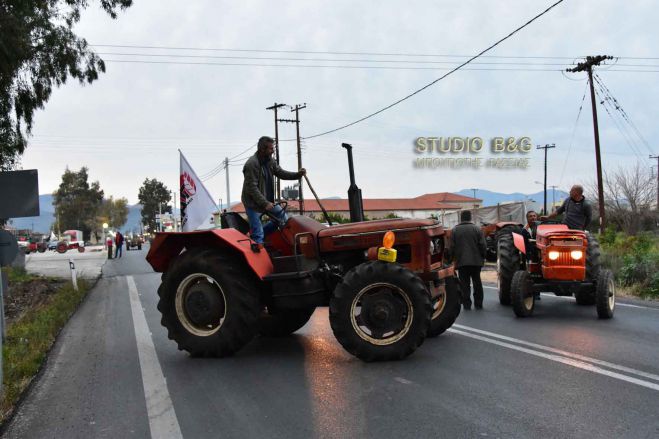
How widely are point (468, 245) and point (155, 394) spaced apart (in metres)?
6.61

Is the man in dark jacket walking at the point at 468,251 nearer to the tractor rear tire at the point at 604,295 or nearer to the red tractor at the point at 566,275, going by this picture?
the red tractor at the point at 566,275

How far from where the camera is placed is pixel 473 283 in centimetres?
995

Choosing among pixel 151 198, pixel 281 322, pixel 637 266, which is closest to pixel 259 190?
pixel 281 322

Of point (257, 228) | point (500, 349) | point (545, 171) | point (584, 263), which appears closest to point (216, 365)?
point (257, 228)

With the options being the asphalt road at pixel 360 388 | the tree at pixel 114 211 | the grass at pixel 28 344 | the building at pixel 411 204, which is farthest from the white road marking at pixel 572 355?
the tree at pixel 114 211

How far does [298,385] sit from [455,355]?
1885mm

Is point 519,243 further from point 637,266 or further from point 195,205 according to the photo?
point 195,205

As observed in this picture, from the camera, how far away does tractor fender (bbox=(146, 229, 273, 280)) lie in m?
6.08

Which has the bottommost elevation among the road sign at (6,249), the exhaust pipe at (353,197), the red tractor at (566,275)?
the red tractor at (566,275)

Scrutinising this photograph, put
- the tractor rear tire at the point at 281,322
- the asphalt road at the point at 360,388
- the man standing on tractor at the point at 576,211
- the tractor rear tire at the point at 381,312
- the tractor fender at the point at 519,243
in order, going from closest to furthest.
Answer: the asphalt road at the point at 360,388 → the tractor rear tire at the point at 381,312 → the tractor rear tire at the point at 281,322 → the tractor fender at the point at 519,243 → the man standing on tractor at the point at 576,211

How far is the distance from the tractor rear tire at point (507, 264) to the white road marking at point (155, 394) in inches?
232

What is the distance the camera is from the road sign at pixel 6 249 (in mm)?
7430

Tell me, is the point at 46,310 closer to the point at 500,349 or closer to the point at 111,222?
the point at 500,349

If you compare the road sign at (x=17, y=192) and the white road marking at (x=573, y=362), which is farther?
the road sign at (x=17, y=192)
